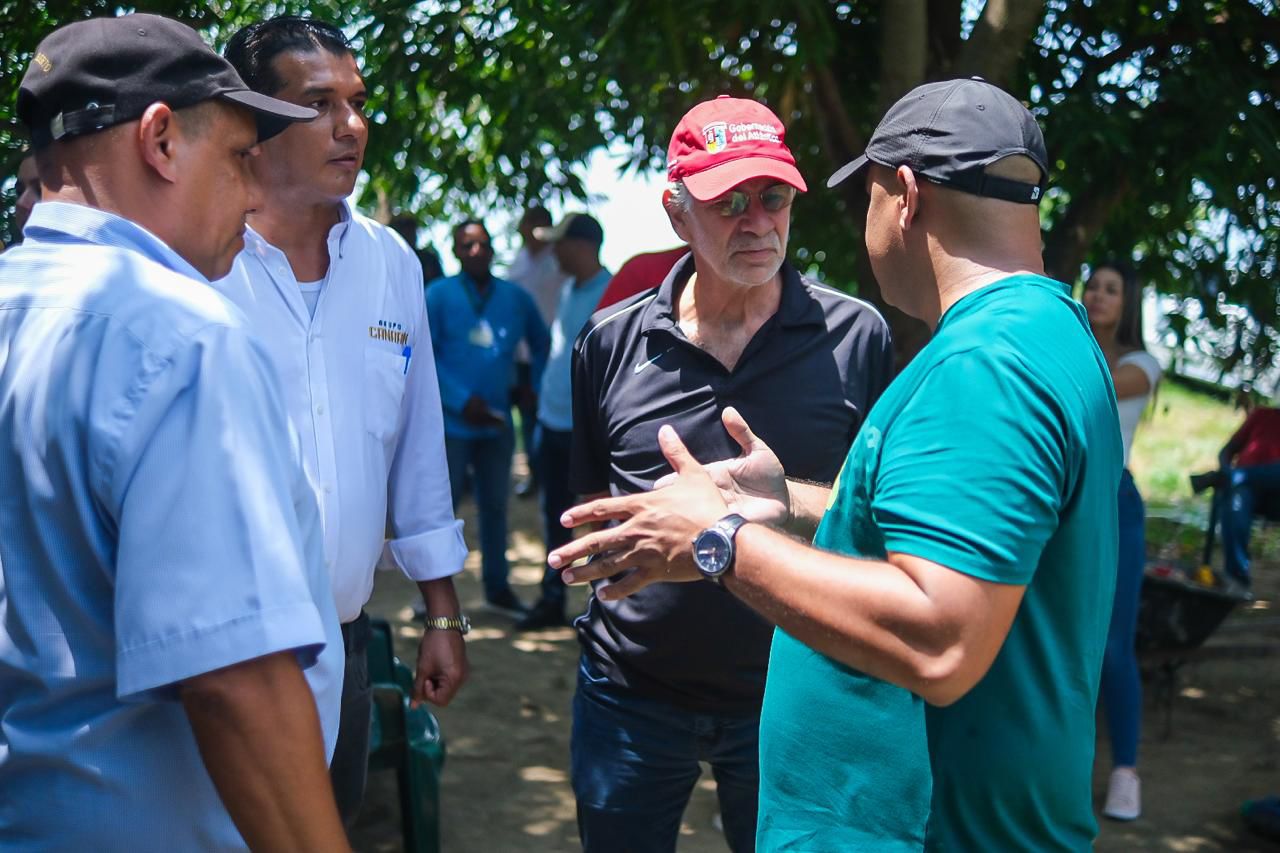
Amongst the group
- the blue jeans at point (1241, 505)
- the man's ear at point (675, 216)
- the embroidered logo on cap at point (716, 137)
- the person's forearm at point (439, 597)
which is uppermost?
the embroidered logo on cap at point (716, 137)

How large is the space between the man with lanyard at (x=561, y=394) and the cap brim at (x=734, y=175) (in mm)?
3801

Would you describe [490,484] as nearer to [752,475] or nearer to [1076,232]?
[1076,232]

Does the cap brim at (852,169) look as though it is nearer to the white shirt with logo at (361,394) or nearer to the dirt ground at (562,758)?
the white shirt with logo at (361,394)

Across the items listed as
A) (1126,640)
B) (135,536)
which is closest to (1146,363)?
(1126,640)

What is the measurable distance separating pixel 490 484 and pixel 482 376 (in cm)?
62

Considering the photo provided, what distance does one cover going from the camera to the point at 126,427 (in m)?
1.48

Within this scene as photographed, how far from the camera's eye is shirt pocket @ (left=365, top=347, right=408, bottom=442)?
2838 millimetres

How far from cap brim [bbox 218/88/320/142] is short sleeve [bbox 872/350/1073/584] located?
959 mm

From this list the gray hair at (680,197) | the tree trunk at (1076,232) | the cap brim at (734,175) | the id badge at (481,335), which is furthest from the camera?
the id badge at (481,335)

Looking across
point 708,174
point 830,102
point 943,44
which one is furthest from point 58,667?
point 943,44

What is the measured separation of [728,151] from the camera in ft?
9.99

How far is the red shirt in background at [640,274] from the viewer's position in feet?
13.1


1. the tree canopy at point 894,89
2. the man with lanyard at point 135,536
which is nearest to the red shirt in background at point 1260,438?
the tree canopy at point 894,89

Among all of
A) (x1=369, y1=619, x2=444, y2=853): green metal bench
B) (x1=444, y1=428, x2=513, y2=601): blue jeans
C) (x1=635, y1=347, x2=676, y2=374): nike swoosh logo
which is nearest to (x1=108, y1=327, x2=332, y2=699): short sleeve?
(x1=635, y1=347, x2=676, y2=374): nike swoosh logo
